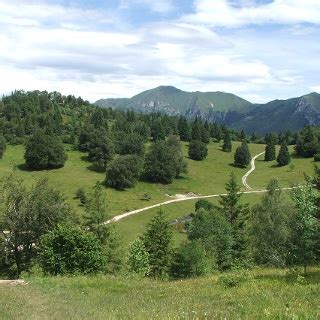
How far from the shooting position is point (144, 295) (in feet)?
65.1

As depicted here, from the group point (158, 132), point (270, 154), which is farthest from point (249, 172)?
point (158, 132)

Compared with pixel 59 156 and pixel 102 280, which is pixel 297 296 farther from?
pixel 59 156

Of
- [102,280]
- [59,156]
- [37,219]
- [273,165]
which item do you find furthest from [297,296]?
[273,165]

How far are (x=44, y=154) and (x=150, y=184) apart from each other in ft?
110

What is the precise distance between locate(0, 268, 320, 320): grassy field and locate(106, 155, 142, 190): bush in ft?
308

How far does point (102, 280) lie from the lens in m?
24.9

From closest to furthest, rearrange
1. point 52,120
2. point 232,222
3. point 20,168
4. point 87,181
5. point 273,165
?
1. point 232,222
2. point 87,181
3. point 20,168
4. point 273,165
5. point 52,120

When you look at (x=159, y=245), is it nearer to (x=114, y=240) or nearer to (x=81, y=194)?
(x=114, y=240)

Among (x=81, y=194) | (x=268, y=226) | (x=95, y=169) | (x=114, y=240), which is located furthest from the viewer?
(x=95, y=169)

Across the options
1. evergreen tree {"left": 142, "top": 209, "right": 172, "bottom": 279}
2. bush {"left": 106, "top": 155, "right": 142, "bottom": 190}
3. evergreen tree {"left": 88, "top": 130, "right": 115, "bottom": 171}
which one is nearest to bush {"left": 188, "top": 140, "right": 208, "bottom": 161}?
evergreen tree {"left": 88, "top": 130, "right": 115, "bottom": 171}

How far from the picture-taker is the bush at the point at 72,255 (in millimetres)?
34250

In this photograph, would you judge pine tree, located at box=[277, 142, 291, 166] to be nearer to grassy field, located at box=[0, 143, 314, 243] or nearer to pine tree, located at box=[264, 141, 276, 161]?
grassy field, located at box=[0, 143, 314, 243]

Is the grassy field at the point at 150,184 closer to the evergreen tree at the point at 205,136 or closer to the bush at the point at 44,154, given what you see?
the bush at the point at 44,154

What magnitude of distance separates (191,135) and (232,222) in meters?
120
